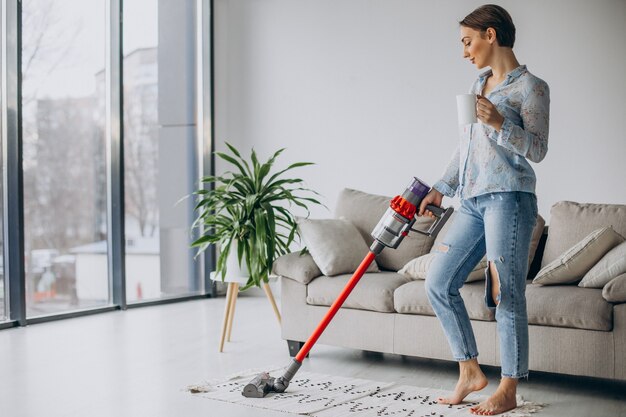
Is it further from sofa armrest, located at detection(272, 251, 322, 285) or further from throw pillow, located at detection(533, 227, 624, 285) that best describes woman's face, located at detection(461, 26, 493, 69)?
sofa armrest, located at detection(272, 251, 322, 285)

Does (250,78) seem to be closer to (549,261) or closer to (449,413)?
(549,261)

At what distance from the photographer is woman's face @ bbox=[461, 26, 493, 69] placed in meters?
2.45

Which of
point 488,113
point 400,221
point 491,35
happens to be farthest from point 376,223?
point 488,113

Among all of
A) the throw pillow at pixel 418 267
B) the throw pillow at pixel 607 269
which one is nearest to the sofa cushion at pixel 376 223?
the throw pillow at pixel 418 267

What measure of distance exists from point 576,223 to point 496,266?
1.20 meters

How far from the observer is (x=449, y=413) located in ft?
8.23

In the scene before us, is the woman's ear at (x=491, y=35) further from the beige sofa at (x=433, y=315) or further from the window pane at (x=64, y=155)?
the window pane at (x=64, y=155)

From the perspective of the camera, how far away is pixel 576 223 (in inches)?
135

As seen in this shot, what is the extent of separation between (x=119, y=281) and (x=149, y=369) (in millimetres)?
1996

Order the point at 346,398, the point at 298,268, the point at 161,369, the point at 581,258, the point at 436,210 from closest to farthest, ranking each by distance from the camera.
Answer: the point at 436,210, the point at 346,398, the point at 581,258, the point at 161,369, the point at 298,268

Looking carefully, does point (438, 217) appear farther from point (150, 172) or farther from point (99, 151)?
point (150, 172)

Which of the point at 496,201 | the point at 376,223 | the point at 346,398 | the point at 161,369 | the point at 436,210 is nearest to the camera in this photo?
the point at 496,201

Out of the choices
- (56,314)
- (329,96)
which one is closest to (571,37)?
(329,96)

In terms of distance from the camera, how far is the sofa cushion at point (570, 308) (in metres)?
2.76
